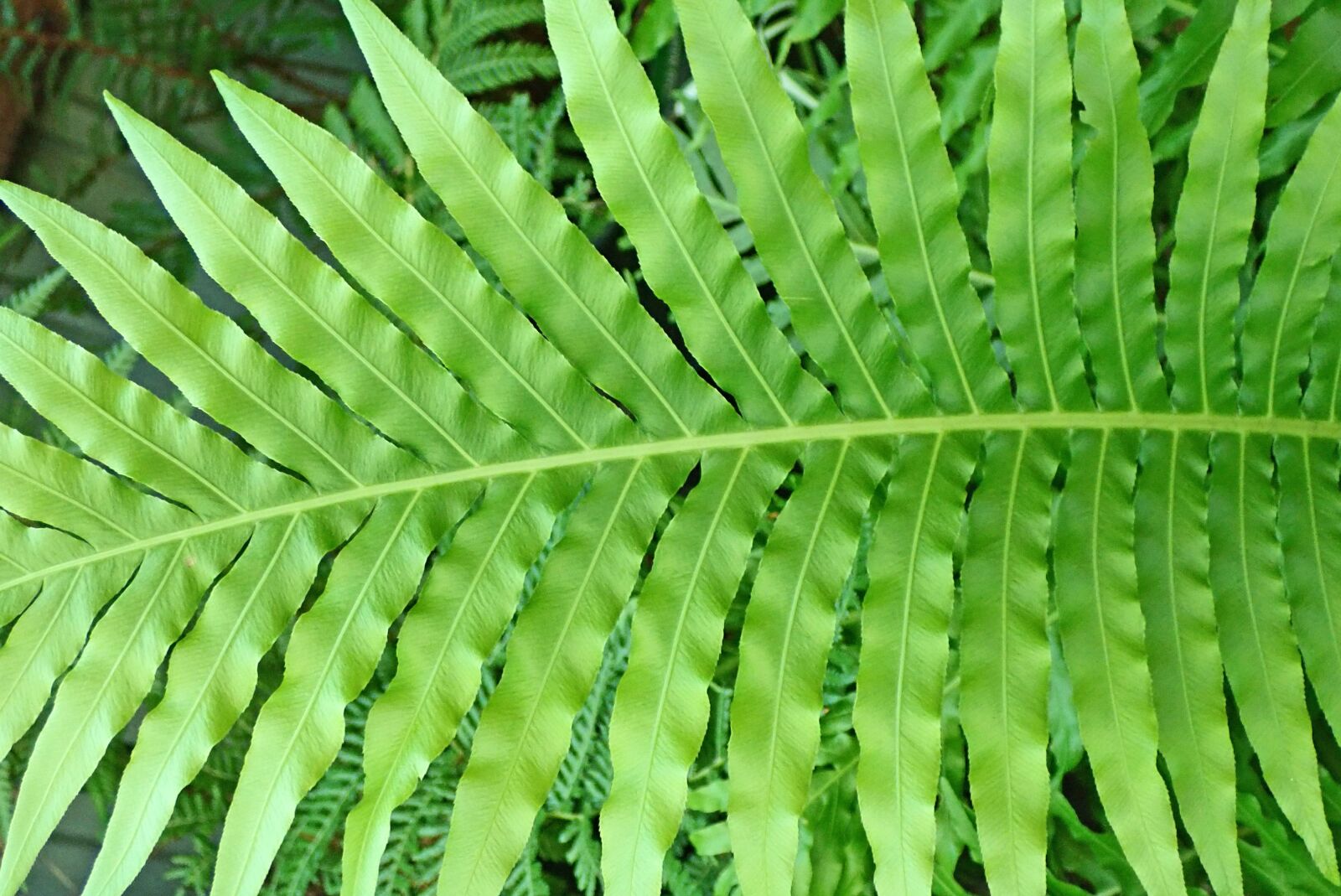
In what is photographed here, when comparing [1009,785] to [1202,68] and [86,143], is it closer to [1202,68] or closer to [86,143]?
[1202,68]

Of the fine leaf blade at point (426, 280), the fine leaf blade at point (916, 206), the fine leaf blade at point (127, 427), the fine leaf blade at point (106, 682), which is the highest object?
the fine leaf blade at point (916, 206)

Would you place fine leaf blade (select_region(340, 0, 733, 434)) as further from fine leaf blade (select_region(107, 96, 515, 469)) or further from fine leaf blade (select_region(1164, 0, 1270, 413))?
fine leaf blade (select_region(1164, 0, 1270, 413))

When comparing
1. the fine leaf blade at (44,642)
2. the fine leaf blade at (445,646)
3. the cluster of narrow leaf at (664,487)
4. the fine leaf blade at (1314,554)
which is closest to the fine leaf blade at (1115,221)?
the cluster of narrow leaf at (664,487)

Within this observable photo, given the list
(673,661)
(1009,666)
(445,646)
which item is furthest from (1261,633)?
(445,646)

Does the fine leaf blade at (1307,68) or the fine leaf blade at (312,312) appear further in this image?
the fine leaf blade at (1307,68)

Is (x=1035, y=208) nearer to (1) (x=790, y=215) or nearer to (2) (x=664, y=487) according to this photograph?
(1) (x=790, y=215)

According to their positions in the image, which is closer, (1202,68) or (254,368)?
(254,368)

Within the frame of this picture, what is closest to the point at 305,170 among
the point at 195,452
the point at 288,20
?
the point at 195,452

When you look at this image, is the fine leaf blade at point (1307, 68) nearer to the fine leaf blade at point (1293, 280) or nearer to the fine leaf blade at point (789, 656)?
the fine leaf blade at point (1293, 280)
